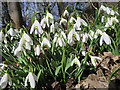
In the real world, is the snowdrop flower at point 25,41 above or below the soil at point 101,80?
above

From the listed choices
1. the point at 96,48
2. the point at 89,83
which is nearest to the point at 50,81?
the point at 89,83

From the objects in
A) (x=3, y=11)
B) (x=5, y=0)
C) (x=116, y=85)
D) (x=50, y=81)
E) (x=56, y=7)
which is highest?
(x=56, y=7)

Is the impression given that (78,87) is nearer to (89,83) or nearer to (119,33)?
(89,83)

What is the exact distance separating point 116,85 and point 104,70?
281 millimetres

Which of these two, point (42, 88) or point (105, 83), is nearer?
point (105, 83)

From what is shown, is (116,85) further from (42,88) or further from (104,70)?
(42,88)

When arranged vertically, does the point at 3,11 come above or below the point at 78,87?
above

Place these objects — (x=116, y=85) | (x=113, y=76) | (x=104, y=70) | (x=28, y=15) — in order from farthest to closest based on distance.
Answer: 1. (x=28, y=15)
2. (x=104, y=70)
3. (x=113, y=76)
4. (x=116, y=85)

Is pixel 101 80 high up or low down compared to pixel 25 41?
down

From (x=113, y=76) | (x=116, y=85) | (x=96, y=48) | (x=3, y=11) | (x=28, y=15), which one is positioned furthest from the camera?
(x=28, y=15)

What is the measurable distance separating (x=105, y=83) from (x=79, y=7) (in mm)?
4754

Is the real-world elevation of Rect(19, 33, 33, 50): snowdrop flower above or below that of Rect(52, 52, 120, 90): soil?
above

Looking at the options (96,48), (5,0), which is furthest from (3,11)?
(96,48)

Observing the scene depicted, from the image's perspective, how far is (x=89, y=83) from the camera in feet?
3.91
